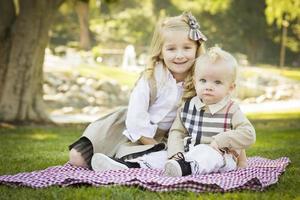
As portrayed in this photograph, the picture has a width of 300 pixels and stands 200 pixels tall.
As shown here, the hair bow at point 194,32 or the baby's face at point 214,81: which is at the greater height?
the hair bow at point 194,32

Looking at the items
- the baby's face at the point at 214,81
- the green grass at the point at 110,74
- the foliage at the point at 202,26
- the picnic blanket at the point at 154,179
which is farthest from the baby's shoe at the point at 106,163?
the foliage at the point at 202,26

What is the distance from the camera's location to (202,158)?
3068mm

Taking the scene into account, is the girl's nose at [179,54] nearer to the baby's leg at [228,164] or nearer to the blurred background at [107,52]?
the blurred background at [107,52]

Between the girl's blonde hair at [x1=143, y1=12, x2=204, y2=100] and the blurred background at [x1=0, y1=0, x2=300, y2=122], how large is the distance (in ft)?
1.29

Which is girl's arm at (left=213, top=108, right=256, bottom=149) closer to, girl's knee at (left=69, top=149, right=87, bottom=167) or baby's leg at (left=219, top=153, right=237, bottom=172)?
baby's leg at (left=219, top=153, right=237, bottom=172)

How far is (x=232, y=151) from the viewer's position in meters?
3.23

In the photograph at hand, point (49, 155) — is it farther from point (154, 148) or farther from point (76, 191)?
point (76, 191)

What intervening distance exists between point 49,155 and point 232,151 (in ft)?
6.12

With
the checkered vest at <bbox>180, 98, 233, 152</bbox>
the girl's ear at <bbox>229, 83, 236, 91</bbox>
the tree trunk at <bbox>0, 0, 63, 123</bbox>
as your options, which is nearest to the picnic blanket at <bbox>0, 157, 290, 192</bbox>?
the checkered vest at <bbox>180, 98, 233, 152</bbox>

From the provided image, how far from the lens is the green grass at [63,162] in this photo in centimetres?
264

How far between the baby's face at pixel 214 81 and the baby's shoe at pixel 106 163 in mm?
589

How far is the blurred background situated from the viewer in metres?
8.21

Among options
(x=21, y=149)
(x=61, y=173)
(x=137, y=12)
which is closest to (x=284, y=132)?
(x=21, y=149)

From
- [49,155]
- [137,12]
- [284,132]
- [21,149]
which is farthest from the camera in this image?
[137,12]
